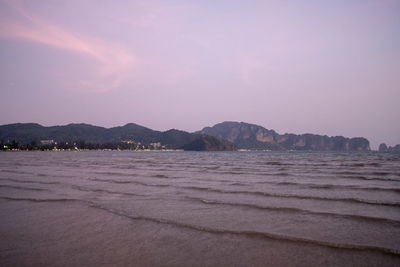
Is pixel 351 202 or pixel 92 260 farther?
pixel 351 202

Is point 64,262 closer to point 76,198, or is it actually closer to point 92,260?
point 92,260

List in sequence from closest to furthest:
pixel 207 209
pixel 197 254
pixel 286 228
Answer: pixel 197 254
pixel 286 228
pixel 207 209

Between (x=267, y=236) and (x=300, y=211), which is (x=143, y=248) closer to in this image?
(x=267, y=236)

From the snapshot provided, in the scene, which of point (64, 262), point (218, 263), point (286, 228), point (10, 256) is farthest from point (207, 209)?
point (10, 256)

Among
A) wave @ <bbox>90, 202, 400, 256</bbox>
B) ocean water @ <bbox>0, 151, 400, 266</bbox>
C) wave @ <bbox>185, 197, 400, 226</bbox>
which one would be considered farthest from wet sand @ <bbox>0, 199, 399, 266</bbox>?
wave @ <bbox>185, 197, 400, 226</bbox>

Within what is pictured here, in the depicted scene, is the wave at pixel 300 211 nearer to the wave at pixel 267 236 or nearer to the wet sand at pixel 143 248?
the wave at pixel 267 236

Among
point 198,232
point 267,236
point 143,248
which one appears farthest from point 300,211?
point 143,248

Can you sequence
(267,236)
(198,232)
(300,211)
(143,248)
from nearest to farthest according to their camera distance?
1. (143,248)
2. (267,236)
3. (198,232)
4. (300,211)

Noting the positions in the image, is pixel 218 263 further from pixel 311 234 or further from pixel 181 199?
pixel 181 199

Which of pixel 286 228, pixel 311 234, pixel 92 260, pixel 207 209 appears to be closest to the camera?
pixel 92 260

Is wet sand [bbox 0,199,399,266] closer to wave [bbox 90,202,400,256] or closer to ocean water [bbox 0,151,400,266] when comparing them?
ocean water [bbox 0,151,400,266]

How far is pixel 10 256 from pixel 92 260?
4.40 ft

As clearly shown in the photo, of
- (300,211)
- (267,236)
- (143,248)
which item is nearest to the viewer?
(143,248)

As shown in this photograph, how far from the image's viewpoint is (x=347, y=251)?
4.18 m
